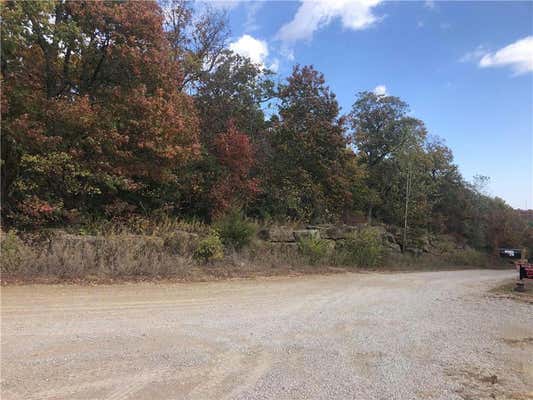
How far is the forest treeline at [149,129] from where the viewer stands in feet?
36.2

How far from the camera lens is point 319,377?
416 cm

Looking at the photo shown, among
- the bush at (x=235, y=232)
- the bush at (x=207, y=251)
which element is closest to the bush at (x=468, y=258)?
the bush at (x=235, y=232)

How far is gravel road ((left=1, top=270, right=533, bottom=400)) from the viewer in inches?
152

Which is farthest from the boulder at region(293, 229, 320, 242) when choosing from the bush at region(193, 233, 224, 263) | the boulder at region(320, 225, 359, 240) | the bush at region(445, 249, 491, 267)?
the bush at region(445, 249, 491, 267)

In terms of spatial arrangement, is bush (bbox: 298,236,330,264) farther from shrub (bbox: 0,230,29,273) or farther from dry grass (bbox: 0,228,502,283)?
shrub (bbox: 0,230,29,273)

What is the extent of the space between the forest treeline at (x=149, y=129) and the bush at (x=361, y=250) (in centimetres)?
255

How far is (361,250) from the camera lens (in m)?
16.7

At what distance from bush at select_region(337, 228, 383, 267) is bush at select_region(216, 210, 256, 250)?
471cm

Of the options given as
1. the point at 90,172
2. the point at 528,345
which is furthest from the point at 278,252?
the point at 528,345

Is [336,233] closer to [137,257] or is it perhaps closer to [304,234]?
[304,234]

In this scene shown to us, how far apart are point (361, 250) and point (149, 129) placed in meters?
10.2

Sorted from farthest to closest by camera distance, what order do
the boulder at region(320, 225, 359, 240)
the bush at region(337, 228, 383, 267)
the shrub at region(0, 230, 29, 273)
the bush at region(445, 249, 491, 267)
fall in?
the bush at region(445, 249, 491, 267) → the boulder at region(320, 225, 359, 240) → the bush at region(337, 228, 383, 267) → the shrub at region(0, 230, 29, 273)

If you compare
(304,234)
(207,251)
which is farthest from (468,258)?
(207,251)

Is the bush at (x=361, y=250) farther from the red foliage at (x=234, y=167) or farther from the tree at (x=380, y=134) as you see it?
the tree at (x=380, y=134)
